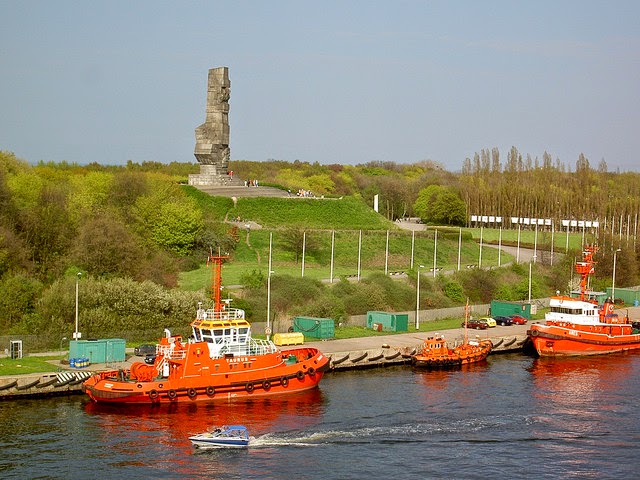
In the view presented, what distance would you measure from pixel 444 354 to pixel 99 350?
826 inches

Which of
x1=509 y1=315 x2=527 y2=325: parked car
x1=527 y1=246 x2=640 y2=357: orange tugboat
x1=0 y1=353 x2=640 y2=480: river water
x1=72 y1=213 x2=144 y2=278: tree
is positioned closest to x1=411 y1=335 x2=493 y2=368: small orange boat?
x1=0 y1=353 x2=640 y2=480: river water

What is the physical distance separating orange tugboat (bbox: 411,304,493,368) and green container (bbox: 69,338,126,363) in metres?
18.0

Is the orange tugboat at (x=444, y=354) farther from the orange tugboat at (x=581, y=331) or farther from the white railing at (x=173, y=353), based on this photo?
the white railing at (x=173, y=353)

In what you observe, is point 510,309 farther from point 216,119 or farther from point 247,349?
Result: point 216,119

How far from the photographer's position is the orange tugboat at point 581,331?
212 ft

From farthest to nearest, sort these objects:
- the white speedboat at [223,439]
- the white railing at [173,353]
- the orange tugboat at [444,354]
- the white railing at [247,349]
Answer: the orange tugboat at [444,354] → the white railing at [247,349] → the white railing at [173,353] → the white speedboat at [223,439]

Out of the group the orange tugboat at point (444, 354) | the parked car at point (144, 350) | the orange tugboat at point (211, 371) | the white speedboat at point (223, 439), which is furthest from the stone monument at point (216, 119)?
the white speedboat at point (223, 439)

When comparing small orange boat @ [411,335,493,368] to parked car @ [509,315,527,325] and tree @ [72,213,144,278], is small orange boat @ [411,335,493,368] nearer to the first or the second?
parked car @ [509,315,527,325]

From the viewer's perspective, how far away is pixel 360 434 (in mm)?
41938

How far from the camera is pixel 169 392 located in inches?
1839

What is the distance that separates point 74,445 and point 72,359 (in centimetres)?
1170

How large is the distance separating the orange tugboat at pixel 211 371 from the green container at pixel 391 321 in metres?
16.0

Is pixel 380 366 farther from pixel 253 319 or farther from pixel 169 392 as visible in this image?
pixel 169 392

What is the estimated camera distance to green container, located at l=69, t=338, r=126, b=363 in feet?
168
